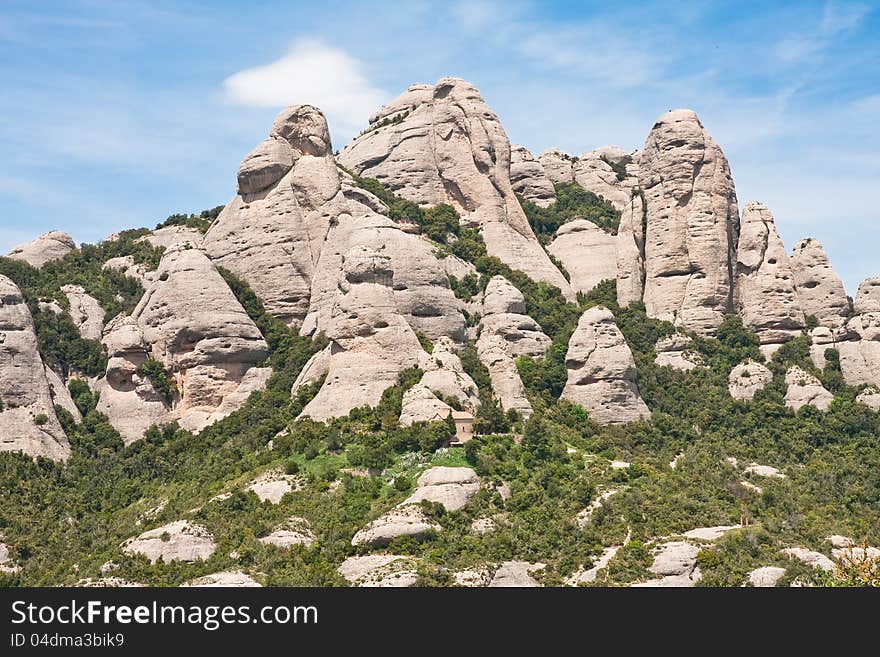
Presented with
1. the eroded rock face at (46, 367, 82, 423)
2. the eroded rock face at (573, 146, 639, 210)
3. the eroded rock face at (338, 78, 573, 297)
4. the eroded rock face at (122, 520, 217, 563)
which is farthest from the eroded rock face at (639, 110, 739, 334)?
the eroded rock face at (122, 520, 217, 563)

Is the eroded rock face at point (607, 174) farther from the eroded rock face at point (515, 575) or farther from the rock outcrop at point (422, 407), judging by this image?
the eroded rock face at point (515, 575)

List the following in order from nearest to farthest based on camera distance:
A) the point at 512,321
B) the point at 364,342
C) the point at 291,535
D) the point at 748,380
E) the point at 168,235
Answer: the point at 291,535 → the point at 364,342 → the point at 512,321 → the point at 748,380 → the point at 168,235

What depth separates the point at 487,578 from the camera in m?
70.2

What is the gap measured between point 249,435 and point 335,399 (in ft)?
20.0

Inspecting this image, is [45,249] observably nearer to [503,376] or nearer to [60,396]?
[60,396]

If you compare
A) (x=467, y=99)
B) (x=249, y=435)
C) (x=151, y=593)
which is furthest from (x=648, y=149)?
(x=151, y=593)

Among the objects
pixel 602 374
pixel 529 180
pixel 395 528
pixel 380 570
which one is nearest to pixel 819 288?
pixel 602 374

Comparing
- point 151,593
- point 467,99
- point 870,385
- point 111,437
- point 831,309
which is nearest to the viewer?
point 151,593

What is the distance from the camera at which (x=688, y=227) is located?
112 metres

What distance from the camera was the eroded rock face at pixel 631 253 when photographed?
113625 mm

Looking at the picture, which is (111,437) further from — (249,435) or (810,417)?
(810,417)

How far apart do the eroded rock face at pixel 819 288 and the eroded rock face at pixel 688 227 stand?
5.16m

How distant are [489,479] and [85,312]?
38.0m

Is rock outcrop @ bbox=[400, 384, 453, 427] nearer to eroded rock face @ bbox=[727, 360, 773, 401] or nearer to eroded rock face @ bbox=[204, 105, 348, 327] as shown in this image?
eroded rock face @ bbox=[204, 105, 348, 327]
